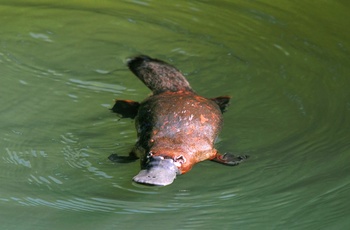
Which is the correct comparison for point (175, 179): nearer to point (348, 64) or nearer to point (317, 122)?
point (317, 122)

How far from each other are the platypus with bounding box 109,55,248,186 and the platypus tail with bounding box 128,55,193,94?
0.05 feet

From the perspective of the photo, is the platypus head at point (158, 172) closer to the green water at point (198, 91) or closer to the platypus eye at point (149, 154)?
the platypus eye at point (149, 154)

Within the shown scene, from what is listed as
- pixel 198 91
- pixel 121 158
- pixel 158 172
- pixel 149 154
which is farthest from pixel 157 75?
pixel 158 172

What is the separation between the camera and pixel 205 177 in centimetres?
348

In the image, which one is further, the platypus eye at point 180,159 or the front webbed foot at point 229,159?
the front webbed foot at point 229,159

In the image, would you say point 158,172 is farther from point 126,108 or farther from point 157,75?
point 157,75

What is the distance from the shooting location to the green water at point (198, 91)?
10.8 feet

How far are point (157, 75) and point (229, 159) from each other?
32.8 inches

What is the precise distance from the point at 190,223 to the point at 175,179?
26 centimetres

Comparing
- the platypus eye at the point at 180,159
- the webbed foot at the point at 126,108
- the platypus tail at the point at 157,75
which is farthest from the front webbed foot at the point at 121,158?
the platypus tail at the point at 157,75

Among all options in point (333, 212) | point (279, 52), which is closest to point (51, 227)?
point (333, 212)

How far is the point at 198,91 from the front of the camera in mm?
4180

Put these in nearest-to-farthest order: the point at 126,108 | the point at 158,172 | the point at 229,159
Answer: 1. the point at 158,172
2. the point at 229,159
3. the point at 126,108

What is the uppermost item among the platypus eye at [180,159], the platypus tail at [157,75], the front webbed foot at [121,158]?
the platypus tail at [157,75]
